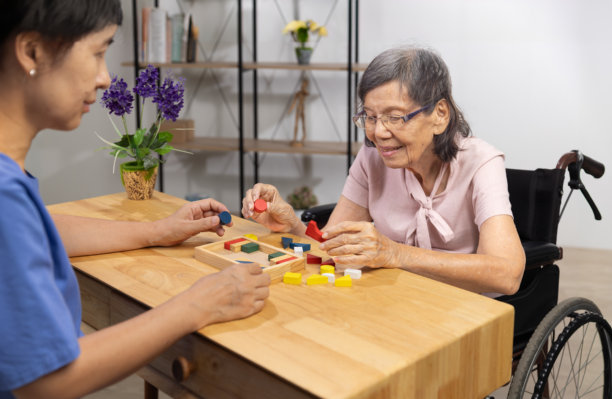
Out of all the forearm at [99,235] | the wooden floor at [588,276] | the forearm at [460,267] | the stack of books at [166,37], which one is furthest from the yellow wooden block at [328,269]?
the stack of books at [166,37]

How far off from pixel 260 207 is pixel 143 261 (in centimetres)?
38

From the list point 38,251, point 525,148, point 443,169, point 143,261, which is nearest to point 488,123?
point 525,148

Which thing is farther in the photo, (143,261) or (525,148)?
(525,148)

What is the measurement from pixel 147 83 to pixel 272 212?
621mm

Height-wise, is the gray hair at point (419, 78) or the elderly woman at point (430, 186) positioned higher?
the gray hair at point (419, 78)

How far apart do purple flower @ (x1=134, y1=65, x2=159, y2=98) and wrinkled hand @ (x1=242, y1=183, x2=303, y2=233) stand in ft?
1.62

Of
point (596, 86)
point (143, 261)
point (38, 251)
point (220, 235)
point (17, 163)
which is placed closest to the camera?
point (38, 251)

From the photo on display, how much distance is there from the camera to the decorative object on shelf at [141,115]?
211cm

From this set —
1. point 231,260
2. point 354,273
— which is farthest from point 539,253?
point 231,260

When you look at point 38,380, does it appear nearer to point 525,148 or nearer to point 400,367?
point 400,367

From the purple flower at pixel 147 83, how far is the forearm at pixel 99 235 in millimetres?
553

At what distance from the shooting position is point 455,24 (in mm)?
4246

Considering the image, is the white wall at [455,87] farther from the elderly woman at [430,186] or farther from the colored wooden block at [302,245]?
the colored wooden block at [302,245]

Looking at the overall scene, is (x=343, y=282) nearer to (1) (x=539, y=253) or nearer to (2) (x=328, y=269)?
(2) (x=328, y=269)
